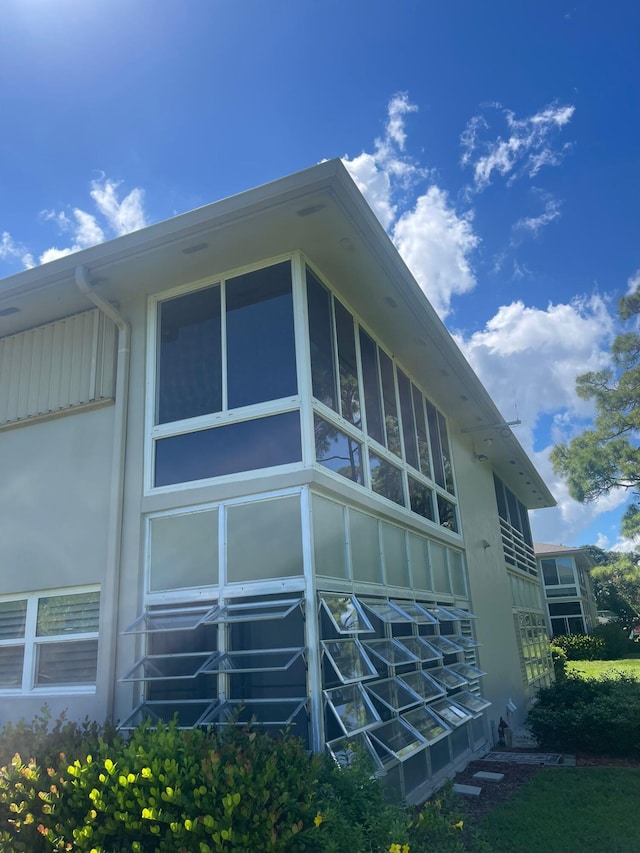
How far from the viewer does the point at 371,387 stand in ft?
29.2

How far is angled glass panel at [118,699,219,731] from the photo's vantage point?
20.3ft

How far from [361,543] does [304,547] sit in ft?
4.96

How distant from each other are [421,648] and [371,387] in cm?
356

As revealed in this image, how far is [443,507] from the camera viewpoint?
11516 mm

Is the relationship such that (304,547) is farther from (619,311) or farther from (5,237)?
(619,311)

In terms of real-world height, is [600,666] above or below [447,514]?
below

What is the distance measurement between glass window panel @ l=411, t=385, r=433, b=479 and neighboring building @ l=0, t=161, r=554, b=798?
60.0 inches

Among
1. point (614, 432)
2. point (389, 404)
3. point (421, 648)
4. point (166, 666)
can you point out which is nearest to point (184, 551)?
point (166, 666)

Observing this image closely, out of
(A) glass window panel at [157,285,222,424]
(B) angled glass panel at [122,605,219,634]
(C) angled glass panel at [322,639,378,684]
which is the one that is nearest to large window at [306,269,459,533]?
(A) glass window panel at [157,285,222,424]

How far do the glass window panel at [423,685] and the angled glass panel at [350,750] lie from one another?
1.57 meters

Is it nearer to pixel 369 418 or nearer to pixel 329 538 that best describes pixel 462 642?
pixel 369 418

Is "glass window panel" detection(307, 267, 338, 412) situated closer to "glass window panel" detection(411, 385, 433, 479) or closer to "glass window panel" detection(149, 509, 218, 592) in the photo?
"glass window panel" detection(149, 509, 218, 592)

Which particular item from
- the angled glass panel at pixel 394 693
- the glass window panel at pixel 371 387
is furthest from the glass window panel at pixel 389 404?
the angled glass panel at pixel 394 693

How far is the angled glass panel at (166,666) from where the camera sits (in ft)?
20.5
